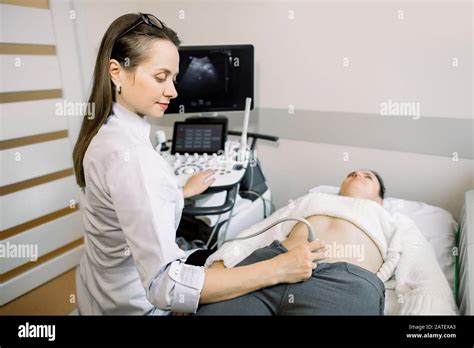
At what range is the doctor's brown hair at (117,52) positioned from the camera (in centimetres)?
74

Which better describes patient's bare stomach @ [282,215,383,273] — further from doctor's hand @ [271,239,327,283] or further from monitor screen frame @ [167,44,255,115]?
monitor screen frame @ [167,44,255,115]

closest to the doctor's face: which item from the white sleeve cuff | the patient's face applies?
the white sleeve cuff

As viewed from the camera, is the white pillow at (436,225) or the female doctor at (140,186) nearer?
the female doctor at (140,186)

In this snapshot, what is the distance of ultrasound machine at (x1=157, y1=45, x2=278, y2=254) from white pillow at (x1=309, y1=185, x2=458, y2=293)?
1.48 ft

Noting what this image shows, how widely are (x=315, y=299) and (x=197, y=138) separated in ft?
3.16

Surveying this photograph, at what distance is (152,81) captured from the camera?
76 cm

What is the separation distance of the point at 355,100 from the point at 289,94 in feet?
0.99

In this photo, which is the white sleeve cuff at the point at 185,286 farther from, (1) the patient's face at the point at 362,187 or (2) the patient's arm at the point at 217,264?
(1) the patient's face at the point at 362,187

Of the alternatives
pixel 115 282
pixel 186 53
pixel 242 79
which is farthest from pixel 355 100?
pixel 115 282

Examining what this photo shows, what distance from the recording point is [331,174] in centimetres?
179

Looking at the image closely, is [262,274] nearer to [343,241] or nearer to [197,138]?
[343,241]

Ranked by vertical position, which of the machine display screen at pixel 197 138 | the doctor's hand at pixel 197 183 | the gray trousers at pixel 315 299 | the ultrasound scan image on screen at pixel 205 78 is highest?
the ultrasound scan image on screen at pixel 205 78

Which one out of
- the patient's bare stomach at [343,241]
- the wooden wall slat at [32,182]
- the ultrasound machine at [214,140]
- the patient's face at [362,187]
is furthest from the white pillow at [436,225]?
the wooden wall slat at [32,182]
